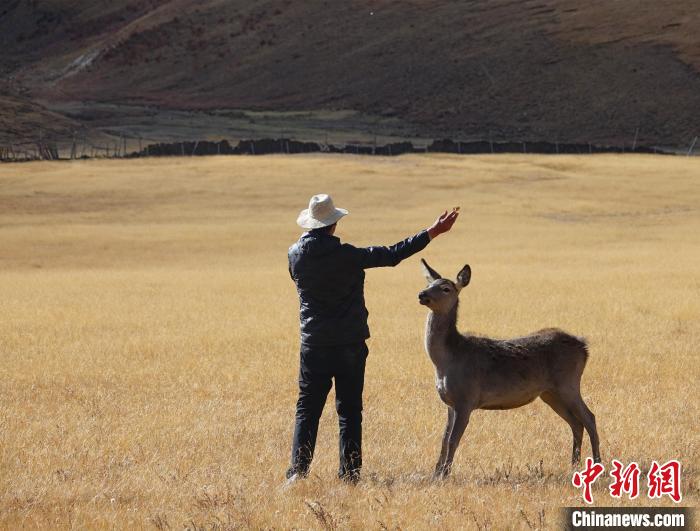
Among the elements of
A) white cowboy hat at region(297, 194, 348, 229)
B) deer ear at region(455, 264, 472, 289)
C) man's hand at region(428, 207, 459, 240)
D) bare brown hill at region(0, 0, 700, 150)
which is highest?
bare brown hill at region(0, 0, 700, 150)

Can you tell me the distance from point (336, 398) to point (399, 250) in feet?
4.01

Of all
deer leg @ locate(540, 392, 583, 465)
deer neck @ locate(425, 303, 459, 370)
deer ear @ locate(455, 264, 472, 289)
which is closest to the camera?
deer ear @ locate(455, 264, 472, 289)

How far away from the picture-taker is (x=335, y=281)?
7949 millimetres

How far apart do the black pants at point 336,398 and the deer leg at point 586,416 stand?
180cm

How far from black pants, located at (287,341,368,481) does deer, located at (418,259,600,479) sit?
1.97 feet

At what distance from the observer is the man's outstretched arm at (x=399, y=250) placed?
7828mm

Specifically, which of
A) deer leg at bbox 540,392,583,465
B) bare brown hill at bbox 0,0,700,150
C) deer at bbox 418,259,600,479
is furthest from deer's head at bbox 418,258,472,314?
bare brown hill at bbox 0,0,700,150

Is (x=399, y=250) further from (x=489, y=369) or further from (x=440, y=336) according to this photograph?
(x=489, y=369)

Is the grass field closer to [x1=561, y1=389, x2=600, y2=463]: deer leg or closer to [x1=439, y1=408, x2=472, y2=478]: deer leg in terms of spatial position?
[x1=439, y1=408, x2=472, y2=478]: deer leg

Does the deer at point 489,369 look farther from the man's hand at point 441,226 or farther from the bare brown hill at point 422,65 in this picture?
the bare brown hill at point 422,65

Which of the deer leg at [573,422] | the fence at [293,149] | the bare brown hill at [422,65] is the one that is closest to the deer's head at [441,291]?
the deer leg at [573,422]

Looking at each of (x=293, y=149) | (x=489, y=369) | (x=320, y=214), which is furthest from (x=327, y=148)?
(x=320, y=214)

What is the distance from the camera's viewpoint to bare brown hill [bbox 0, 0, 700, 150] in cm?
11831

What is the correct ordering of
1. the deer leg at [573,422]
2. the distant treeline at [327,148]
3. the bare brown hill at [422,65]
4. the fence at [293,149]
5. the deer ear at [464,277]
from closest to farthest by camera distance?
the deer ear at [464,277] < the deer leg at [573,422] < the fence at [293,149] < the distant treeline at [327,148] < the bare brown hill at [422,65]
